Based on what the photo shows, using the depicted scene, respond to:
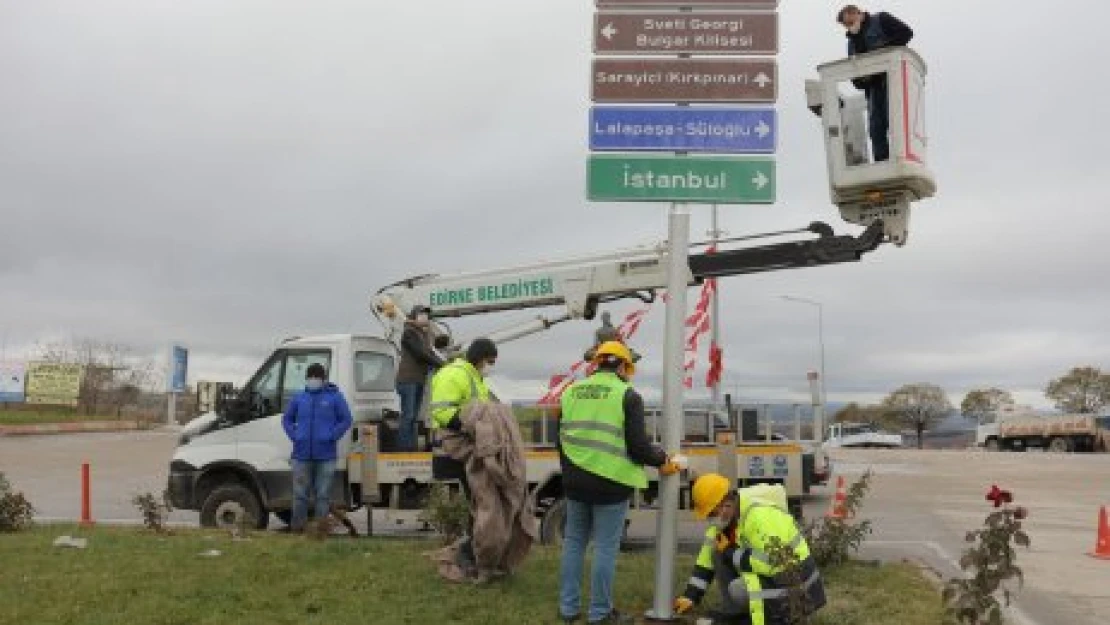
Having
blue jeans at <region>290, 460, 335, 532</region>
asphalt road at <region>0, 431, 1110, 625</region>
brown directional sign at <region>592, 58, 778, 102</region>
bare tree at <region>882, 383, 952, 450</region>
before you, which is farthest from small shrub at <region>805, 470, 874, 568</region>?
bare tree at <region>882, 383, 952, 450</region>

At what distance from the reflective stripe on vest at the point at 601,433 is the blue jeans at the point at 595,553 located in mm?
243

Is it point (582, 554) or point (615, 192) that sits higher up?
point (615, 192)

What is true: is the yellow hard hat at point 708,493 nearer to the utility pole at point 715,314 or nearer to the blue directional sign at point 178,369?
the utility pole at point 715,314

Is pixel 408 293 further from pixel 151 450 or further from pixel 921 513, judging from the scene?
pixel 151 450

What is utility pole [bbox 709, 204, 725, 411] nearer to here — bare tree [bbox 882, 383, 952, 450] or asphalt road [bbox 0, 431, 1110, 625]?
asphalt road [bbox 0, 431, 1110, 625]

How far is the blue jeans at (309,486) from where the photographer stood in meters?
10.6

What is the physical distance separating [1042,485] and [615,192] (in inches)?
795

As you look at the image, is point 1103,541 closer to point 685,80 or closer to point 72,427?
point 685,80

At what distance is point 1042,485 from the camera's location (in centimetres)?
2386

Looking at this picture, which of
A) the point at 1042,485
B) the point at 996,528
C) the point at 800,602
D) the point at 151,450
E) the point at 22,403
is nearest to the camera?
the point at 996,528

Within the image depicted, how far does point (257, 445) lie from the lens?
37.2 feet

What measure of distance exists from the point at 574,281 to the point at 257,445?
12.4 feet

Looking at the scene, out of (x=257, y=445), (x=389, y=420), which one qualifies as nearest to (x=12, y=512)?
(x=257, y=445)

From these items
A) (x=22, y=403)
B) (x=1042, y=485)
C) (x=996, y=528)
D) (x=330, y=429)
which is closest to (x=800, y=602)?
(x=996, y=528)
